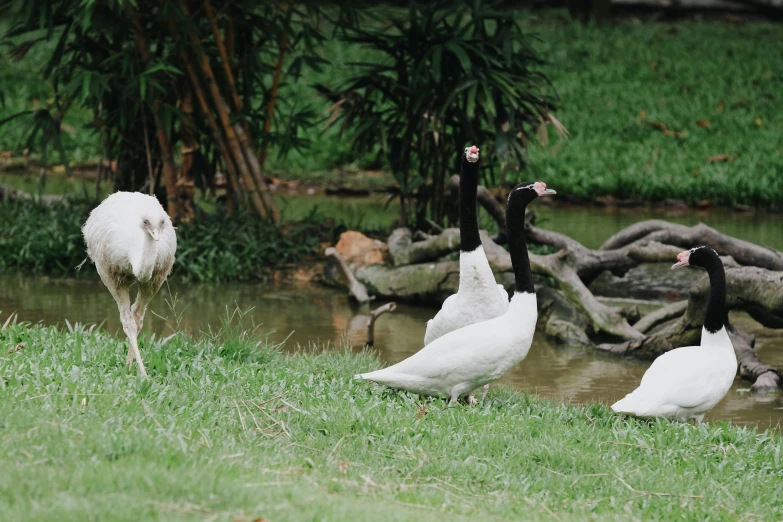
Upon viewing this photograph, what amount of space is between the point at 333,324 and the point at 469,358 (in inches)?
148

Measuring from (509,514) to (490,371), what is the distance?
160 centimetres

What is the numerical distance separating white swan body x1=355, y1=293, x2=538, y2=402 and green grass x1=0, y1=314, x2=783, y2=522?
0.13m

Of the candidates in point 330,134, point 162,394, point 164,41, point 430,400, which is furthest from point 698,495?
point 330,134

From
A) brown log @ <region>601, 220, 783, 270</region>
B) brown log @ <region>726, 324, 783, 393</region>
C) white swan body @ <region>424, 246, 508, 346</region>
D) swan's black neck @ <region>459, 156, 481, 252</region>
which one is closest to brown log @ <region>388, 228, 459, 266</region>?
brown log @ <region>601, 220, 783, 270</region>

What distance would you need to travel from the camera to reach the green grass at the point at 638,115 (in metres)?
15.2

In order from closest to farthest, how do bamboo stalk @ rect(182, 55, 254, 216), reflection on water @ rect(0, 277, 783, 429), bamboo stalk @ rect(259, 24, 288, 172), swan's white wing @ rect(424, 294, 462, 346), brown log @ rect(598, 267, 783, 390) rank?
swan's white wing @ rect(424, 294, 462, 346) → reflection on water @ rect(0, 277, 783, 429) → brown log @ rect(598, 267, 783, 390) → bamboo stalk @ rect(182, 55, 254, 216) → bamboo stalk @ rect(259, 24, 288, 172)

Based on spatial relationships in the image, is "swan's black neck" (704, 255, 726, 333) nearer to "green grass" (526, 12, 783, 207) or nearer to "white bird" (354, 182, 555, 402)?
"white bird" (354, 182, 555, 402)

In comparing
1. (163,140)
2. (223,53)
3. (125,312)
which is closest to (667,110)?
(223,53)

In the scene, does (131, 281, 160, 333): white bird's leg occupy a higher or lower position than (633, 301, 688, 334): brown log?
higher

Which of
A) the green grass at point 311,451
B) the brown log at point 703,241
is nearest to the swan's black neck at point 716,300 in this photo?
the green grass at point 311,451

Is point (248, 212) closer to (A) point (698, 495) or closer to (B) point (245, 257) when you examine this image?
(B) point (245, 257)

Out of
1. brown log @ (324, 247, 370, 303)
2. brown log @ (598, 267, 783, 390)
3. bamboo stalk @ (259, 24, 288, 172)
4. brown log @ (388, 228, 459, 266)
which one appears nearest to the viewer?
brown log @ (598, 267, 783, 390)

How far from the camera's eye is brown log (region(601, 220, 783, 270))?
355 inches

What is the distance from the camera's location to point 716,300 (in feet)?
21.8
